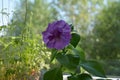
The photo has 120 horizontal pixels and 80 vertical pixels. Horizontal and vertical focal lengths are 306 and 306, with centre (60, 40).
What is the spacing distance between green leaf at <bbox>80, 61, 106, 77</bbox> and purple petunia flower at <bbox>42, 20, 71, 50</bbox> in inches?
4.1

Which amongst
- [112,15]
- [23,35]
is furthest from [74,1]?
[23,35]

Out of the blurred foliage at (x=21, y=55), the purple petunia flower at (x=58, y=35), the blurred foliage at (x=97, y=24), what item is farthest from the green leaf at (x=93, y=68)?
the blurred foliage at (x=97, y=24)

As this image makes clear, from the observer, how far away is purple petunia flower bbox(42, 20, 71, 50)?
97 cm

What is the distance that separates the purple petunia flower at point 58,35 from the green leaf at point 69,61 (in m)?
0.03

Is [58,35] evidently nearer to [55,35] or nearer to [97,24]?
[55,35]

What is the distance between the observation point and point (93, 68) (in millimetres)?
1014

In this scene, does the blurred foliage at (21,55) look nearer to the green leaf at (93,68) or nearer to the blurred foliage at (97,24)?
the green leaf at (93,68)

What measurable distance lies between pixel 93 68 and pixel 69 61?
85mm

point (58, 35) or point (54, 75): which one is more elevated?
point (58, 35)

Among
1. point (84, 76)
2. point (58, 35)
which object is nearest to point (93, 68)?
point (84, 76)

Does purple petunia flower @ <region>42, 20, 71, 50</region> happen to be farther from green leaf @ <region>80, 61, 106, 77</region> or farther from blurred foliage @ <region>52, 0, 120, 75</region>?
blurred foliage @ <region>52, 0, 120, 75</region>

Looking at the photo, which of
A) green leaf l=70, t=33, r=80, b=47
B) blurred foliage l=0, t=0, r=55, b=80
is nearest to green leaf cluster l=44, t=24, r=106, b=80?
green leaf l=70, t=33, r=80, b=47

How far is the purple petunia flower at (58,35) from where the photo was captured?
0.97m

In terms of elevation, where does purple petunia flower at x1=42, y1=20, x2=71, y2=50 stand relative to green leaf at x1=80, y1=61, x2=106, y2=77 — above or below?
above
